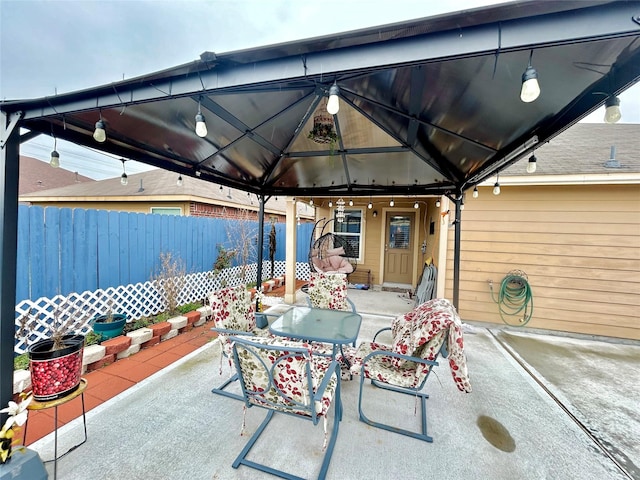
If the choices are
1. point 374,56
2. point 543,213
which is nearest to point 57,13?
point 374,56

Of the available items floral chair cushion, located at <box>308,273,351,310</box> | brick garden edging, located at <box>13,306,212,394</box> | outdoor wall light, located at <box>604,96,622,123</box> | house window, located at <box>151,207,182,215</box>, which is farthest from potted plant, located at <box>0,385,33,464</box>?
house window, located at <box>151,207,182,215</box>

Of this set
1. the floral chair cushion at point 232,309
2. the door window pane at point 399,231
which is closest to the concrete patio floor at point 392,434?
the floral chair cushion at point 232,309

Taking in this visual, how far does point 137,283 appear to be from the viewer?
147 inches

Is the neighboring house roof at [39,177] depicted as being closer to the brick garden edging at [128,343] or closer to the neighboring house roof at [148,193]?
the neighboring house roof at [148,193]

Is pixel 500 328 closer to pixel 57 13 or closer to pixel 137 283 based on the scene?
pixel 137 283

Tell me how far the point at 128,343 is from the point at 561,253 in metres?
6.12

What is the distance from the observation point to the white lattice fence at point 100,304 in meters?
2.70

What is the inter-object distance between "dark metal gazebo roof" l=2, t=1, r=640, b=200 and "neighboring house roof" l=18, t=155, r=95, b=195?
12.4 metres

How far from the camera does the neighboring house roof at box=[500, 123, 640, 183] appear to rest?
144 inches

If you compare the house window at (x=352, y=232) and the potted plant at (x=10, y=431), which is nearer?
the potted plant at (x=10, y=431)

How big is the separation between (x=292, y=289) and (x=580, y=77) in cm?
475

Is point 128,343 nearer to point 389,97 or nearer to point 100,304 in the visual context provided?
point 100,304

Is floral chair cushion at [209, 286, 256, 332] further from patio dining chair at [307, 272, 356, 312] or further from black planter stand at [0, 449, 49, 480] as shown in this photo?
black planter stand at [0, 449, 49, 480]

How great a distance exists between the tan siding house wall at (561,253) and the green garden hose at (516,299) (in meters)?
0.09
